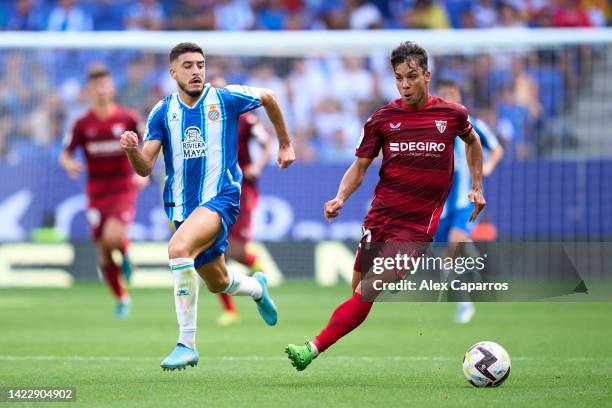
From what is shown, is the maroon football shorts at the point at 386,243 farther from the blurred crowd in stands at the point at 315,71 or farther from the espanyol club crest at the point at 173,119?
the blurred crowd in stands at the point at 315,71

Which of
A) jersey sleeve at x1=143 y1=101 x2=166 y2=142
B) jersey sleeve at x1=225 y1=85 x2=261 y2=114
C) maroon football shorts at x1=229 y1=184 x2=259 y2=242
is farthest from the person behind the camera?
maroon football shorts at x1=229 y1=184 x2=259 y2=242

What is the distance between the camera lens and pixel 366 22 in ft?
69.3

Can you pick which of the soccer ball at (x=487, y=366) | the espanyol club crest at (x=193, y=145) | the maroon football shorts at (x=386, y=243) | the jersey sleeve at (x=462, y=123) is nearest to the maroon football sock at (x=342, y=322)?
the maroon football shorts at (x=386, y=243)

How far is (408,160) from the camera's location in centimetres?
819

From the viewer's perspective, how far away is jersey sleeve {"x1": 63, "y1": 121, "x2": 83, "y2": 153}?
47.0 feet

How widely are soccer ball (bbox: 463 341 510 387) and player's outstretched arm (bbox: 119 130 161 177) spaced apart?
261cm

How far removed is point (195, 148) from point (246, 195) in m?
5.25

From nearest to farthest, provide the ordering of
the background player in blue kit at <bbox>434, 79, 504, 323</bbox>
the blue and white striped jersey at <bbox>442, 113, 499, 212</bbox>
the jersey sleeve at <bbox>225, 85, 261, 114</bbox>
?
the jersey sleeve at <bbox>225, 85, 261, 114</bbox> < the background player in blue kit at <bbox>434, 79, 504, 323</bbox> < the blue and white striped jersey at <bbox>442, 113, 499, 212</bbox>

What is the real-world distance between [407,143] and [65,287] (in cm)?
1134

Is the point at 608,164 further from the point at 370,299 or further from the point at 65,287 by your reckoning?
the point at 370,299

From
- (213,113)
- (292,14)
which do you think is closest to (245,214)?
Answer: (213,113)

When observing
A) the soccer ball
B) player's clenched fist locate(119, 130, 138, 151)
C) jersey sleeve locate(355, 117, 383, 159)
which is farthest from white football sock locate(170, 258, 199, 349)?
the soccer ball

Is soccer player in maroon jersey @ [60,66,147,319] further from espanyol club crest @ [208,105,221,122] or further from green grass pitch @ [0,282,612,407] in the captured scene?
espanyol club crest @ [208,105,221,122]

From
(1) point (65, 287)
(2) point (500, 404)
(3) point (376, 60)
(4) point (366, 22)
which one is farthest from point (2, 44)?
(2) point (500, 404)
